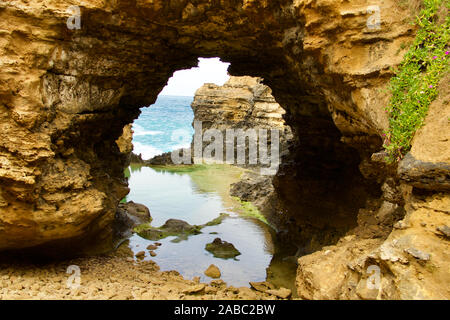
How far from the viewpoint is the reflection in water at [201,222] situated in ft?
29.4

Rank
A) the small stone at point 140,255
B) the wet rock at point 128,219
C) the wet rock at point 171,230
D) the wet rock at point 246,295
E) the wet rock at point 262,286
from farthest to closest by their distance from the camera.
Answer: the wet rock at point 171,230, the wet rock at point 128,219, the small stone at point 140,255, the wet rock at point 262,286, the wet rock at point 246,295

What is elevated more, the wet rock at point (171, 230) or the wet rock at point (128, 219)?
the wet rock at point (128, 219)

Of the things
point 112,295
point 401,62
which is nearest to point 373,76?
point 401,62

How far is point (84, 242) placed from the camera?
8.36m

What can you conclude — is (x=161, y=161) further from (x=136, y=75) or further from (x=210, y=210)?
(x=136, y=75)

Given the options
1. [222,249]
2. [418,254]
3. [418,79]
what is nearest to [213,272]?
[222,249]

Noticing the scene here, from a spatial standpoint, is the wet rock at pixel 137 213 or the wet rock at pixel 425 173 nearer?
the wet rock at pixel 425 173

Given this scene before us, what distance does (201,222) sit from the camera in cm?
1293

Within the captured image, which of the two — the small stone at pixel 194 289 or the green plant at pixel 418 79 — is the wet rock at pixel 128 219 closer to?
A: the small stone at pixel 194 289

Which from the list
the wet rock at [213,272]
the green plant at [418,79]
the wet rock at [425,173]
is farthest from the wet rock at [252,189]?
the wet rock at [425,173]

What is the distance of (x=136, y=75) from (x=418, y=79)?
6.16m

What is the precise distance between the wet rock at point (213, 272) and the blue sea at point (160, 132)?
35827 mm

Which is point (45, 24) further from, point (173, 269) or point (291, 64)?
point (173, 269)

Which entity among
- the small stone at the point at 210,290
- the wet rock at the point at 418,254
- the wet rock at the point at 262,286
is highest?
the wet rock at the point at 418,254
